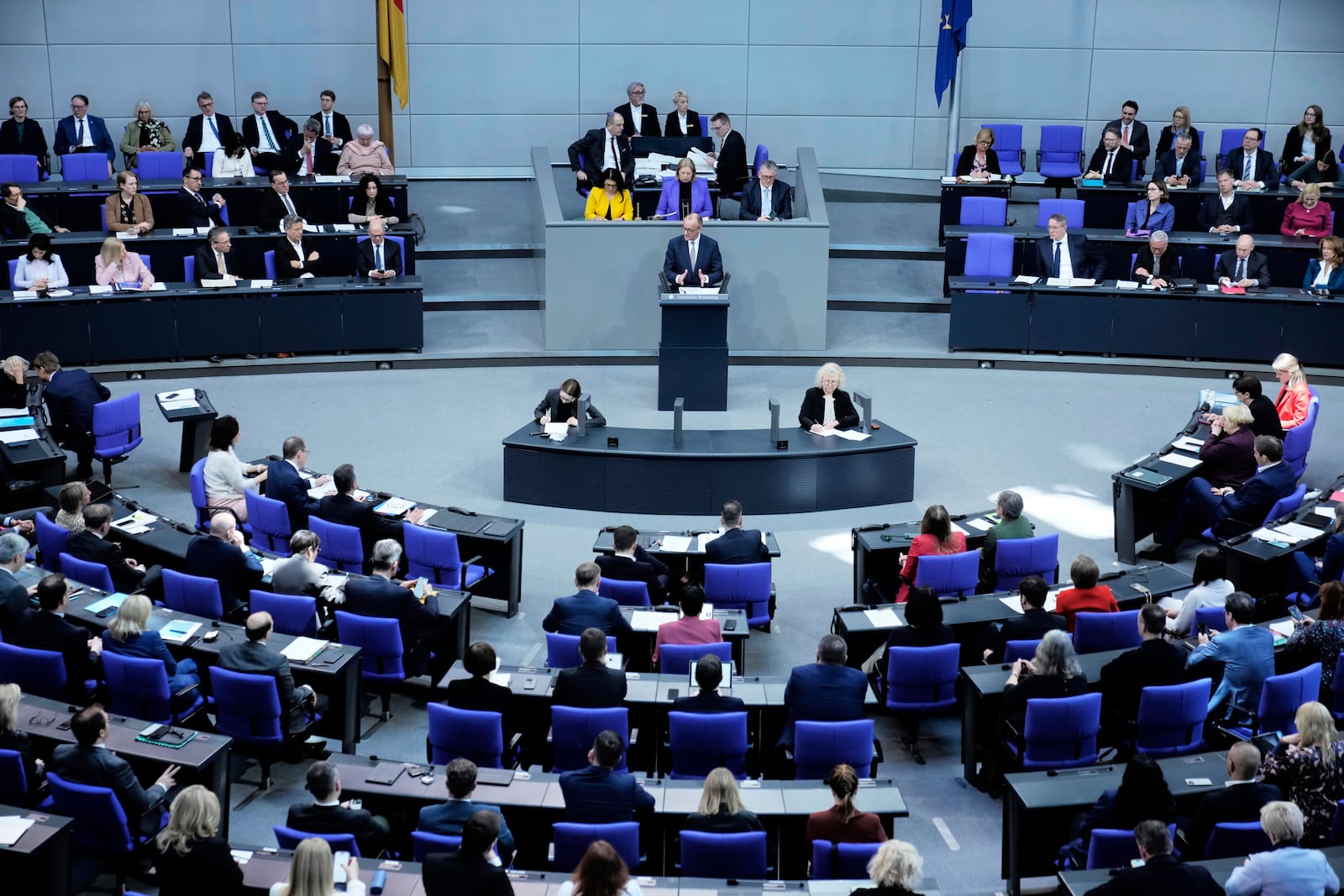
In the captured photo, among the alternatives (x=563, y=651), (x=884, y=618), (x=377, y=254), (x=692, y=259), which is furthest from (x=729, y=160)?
(x=563, y=651)

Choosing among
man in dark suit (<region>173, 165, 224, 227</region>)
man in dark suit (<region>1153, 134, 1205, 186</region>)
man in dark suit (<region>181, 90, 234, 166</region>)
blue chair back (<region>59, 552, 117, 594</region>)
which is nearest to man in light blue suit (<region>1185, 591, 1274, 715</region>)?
blue chair back (<region>59, 552, 117, 594</region>)

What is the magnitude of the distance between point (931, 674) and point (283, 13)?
1483 centimetres

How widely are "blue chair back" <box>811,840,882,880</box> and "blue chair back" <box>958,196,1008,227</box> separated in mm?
11978

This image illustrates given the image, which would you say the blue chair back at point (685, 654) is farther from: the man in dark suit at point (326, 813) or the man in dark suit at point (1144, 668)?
the man in dark suit at point (326, 813)

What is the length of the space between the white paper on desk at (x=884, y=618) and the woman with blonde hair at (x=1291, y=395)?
4738 mm

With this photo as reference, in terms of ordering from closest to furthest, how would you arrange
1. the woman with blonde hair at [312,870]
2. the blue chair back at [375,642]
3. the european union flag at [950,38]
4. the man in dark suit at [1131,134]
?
the woman with blonde hair at [312,870], the blue chair back at [375,642], the man in dark suit at [1131,134], the european union flag at [950,38]

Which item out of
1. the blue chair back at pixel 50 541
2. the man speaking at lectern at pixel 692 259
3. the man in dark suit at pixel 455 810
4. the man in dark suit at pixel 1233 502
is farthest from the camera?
the man speaking at lectern at pixel 692 259

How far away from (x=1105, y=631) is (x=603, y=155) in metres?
10.3

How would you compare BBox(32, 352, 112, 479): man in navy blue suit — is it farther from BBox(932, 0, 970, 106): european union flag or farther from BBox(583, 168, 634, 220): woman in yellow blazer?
BBox(932, 0, 970, 106): european union flag

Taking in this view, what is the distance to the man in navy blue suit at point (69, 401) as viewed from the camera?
461 inches

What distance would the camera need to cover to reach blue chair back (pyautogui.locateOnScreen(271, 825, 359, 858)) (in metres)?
6.14

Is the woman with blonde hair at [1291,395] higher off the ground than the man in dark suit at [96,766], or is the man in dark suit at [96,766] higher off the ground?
the woman with blonde hair at [1291,395]

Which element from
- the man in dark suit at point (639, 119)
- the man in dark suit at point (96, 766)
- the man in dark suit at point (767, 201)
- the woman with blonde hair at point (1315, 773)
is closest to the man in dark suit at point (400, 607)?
the man in dark suit at point (96, 766)

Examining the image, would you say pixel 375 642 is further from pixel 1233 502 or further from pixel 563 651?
pixel 1233 502
